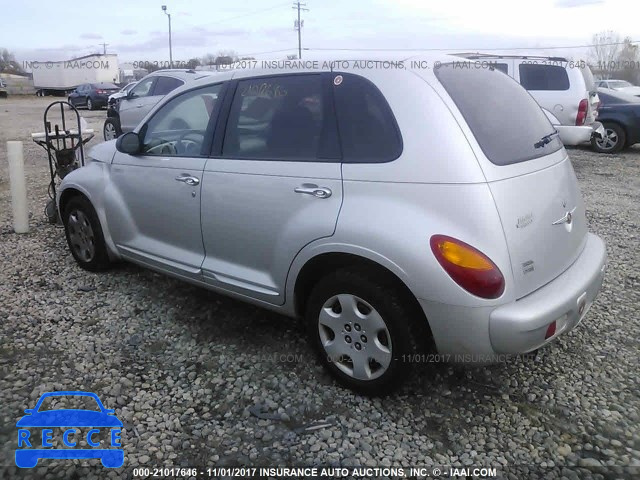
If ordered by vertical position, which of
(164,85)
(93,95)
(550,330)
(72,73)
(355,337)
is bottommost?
(355,337)

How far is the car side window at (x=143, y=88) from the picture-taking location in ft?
39.1

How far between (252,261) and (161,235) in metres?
0.94

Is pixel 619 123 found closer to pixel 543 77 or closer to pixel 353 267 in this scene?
pixel 543 77

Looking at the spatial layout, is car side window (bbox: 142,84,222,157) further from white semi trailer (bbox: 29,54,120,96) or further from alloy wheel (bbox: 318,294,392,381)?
white semi trailer (bbox: 29,54,120,96)

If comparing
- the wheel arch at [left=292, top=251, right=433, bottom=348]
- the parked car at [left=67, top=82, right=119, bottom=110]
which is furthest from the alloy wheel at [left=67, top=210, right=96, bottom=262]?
the parked car at [left=67, top=82, right=119, bottom=110]

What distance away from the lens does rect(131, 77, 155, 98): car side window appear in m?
11.9

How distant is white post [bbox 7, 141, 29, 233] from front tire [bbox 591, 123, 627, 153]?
1132cm

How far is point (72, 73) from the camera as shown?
42.2 m

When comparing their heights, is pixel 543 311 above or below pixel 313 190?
below

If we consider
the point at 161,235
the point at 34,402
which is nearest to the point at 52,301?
the point at 161,235

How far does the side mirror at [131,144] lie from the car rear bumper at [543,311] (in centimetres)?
276

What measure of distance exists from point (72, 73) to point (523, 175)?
46336mm

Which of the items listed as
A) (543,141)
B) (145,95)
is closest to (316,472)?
(543,141)

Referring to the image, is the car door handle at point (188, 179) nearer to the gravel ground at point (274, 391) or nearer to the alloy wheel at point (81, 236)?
the gravel ground at point (274, 391)
